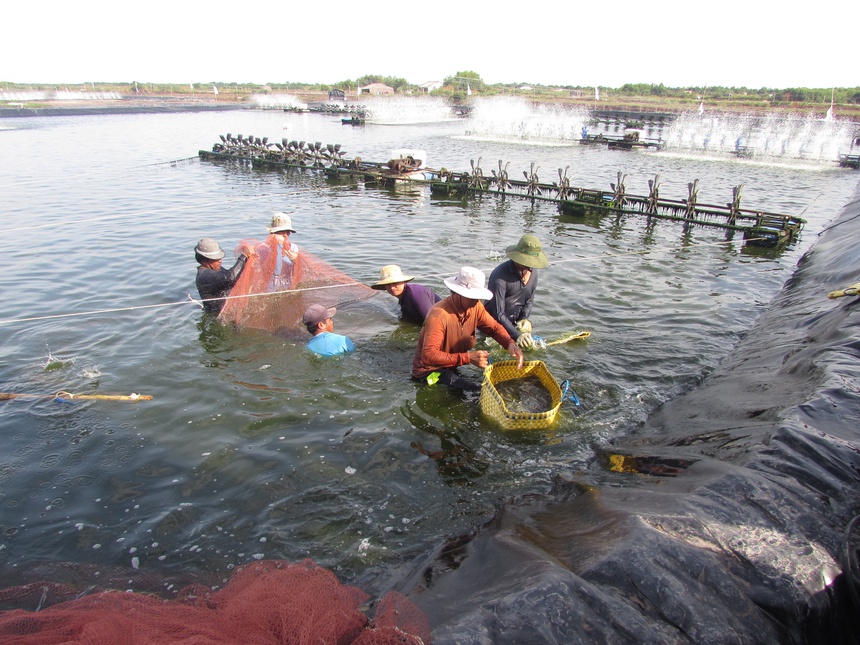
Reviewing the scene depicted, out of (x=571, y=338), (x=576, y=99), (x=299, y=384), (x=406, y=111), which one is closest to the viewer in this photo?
(x=299, y=384)

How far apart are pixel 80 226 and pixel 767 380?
17795 millimetres

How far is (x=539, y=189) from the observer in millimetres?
19422

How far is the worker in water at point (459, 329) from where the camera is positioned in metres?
5.12

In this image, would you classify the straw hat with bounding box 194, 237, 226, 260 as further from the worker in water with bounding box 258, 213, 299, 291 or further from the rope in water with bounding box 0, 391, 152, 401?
the rope in water with bounding box 0, 391, 152, 401

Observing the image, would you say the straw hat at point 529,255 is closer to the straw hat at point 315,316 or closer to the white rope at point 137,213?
the straw hat at point 315,316

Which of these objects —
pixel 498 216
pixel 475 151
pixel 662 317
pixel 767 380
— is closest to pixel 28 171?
pixel 498 216

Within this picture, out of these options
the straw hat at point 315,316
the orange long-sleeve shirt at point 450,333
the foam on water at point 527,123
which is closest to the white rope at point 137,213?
the straw hat at point 315,316

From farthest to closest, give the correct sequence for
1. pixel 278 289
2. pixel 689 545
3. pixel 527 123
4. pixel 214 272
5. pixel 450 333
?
pixel 527 123 < pixel 278 289 < pixel 214 272 < pixel 450 333 < pixel 689 545

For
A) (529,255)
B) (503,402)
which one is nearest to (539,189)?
(529,255)

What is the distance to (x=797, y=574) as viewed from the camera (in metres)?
2.76

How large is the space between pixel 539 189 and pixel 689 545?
18.2 metres

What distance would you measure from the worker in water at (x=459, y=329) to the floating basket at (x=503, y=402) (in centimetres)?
25

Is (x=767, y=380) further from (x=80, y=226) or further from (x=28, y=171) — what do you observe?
(x=28, y=171)

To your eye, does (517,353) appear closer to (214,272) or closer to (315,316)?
(315,316)
